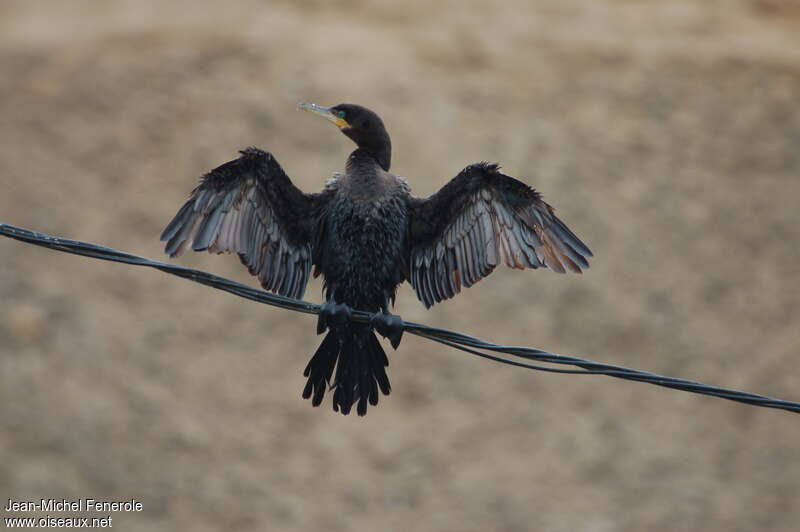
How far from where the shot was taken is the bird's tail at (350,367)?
6.61m

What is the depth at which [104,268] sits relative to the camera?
2097cm

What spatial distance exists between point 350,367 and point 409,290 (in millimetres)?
13867

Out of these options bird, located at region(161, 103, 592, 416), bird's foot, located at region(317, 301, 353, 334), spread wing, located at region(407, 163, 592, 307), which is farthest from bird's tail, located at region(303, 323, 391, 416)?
spread wing, located at region(407, 163, 592, 307)

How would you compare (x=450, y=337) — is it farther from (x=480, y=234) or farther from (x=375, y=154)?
(x=375, y=154)

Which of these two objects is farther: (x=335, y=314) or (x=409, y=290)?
(x=409, y=290)

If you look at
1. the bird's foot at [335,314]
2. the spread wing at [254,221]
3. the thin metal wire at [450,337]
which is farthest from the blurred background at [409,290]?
the thin metal wire at [450,337]

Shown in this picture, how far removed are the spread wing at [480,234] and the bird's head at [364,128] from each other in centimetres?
43

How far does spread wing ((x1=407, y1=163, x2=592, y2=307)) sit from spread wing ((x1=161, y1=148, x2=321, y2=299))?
653 millimetres

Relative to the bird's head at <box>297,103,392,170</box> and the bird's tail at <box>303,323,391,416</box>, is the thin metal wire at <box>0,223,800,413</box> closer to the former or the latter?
the bird's tail at <box>303,323,391,416</box>

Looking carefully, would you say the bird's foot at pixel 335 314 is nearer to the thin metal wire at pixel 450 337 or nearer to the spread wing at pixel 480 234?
the thin metal wire at pixel 450 337

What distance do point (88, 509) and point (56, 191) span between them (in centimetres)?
690

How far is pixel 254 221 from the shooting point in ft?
22.3

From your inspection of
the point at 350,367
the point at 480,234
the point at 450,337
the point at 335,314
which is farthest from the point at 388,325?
the point at 480,234

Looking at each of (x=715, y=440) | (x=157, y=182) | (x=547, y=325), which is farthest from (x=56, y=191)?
(x=715, y=440)
